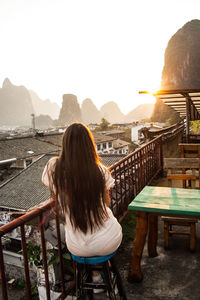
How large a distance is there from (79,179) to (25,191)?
26.5 metres

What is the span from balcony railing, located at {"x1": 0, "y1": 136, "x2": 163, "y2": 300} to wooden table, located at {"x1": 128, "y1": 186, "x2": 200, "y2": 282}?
697 mm

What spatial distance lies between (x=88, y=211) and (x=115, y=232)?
32cm

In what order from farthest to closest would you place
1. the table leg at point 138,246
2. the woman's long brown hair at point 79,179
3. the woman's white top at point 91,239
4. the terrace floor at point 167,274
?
the table leg at point 138,246 < the terrace floor at point 167,274 < the woman's white top at point 91,239 < the woman's long brown hair at point 79,179

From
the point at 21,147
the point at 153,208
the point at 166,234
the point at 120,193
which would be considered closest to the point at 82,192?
the point at 153,208

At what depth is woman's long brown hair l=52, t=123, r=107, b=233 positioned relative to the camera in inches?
63.9

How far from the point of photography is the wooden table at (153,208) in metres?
2.39

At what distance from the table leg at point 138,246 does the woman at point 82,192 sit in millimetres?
808

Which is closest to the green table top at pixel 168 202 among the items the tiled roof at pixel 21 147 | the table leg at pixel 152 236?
the table leg at pixel 152 236

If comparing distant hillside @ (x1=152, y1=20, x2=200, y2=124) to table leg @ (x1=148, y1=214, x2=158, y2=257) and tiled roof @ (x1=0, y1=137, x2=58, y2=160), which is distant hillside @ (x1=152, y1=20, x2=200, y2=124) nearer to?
tiled roof @ (x1=0, y1=137, x2=58, y2=160)

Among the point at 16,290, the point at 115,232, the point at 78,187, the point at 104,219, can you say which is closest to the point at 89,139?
the point at 78,187

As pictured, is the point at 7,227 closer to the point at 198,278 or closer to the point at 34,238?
the point at 34,238

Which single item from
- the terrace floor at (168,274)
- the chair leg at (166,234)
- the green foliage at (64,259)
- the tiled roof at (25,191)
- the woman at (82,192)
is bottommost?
the tiled roof at (25,191)

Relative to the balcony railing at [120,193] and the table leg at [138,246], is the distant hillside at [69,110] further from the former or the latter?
the table leg at [138,246]

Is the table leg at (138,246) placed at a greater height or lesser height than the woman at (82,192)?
lesser
